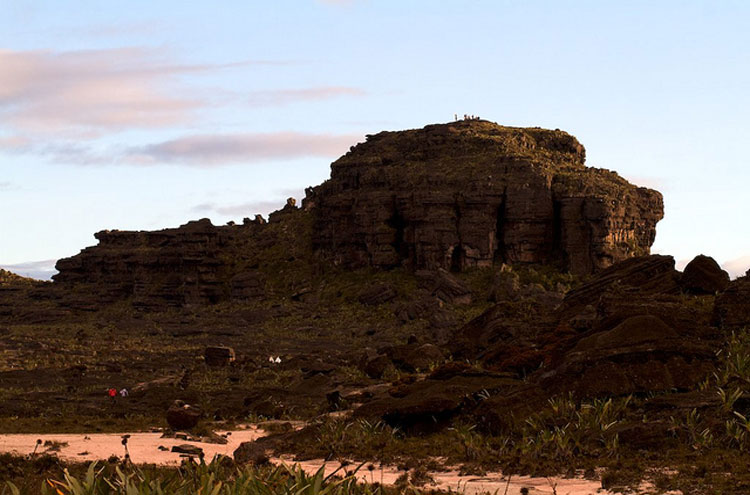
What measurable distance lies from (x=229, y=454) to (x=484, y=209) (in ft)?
212

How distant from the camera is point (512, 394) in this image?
30781 millimetres

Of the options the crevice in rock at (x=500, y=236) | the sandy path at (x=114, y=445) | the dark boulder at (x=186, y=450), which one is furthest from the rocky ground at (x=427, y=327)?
the dark boulder at (x=186, y=450)

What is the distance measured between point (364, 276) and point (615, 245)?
25.4 meters

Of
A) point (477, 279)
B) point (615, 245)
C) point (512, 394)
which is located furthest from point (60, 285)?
point (512, 394)

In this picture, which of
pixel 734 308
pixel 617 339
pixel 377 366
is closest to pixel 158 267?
pixel 377 366

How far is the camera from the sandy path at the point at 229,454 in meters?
22.9

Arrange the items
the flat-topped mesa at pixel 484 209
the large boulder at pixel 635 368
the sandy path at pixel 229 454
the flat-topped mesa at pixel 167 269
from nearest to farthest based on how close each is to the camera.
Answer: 1. the sandy path at pixel 229 454
2. the large boulder at pixel 635 368
3. the flat-topped mesa at pixel 484 209
4. the flat-topped mesa at pixel 167 269

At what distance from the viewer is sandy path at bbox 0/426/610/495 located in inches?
903

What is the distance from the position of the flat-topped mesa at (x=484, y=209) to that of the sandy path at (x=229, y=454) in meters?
57.7

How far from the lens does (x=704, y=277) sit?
41.6 m

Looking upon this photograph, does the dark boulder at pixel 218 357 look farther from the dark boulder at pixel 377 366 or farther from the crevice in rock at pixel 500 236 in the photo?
the crevice in rock at pixel 500 236

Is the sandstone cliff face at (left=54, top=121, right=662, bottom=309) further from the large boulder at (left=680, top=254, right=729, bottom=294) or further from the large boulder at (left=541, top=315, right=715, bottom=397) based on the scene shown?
the large boulder at (left=541, top=315, right=715, bottom=397)

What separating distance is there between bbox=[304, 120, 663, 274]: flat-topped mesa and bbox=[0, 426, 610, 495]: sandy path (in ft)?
189

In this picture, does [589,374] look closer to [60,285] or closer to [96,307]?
[96,307]
